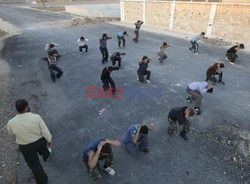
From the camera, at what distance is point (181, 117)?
5539 mm

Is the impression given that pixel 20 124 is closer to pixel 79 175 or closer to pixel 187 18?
pixel 79 175

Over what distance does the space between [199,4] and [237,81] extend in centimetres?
998

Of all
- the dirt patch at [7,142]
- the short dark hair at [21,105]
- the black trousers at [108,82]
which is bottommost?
the dirt patch at [7,142]

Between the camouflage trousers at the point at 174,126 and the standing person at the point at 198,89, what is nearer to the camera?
the camouflage trousers at the point at 174,126

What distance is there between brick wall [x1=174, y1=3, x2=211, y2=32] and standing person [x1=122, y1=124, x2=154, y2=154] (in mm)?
14527

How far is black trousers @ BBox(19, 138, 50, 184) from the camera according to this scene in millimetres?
4105

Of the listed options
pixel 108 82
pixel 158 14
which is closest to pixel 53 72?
pixel 108 82

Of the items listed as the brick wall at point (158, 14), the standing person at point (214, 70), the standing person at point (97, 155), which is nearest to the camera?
the standing person at point (97, 155)

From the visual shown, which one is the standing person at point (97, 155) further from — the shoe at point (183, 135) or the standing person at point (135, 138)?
the shoe at point (183, 135)

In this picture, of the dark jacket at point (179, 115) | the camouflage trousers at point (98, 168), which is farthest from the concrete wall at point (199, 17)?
the camouflage trousers at point (98, 168)

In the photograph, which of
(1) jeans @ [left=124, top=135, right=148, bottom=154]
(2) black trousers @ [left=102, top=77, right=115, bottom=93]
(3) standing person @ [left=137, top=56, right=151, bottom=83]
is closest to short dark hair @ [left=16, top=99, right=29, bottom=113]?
(1) jeans @ [left=124, top=135, right=148, bottom=154]

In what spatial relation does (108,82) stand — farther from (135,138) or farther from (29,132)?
(29,132)

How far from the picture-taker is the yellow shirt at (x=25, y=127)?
392cm

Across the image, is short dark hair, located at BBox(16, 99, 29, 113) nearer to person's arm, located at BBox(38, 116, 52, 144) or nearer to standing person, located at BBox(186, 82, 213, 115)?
person's arm, located at BBox(38, 116, 52, 144)
